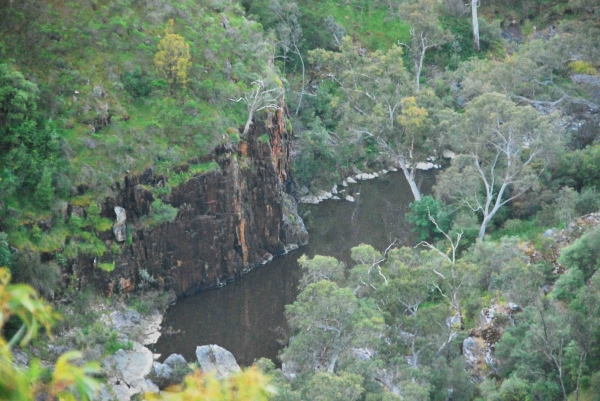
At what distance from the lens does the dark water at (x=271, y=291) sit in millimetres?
30062

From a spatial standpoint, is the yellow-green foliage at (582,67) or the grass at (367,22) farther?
the grass at (367,22)

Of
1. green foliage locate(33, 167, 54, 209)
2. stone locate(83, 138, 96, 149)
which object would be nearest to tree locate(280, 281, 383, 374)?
green foliage locate(33, 167, 54, 209)

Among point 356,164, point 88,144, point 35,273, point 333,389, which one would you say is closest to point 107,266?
point 35,273

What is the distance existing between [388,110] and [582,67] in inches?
704

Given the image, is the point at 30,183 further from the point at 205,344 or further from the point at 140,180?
the point at 205,344

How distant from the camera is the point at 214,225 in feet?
112

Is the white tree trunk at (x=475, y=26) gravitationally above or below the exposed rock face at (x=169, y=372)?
above

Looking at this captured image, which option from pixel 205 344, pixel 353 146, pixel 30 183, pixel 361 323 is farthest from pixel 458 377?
pixel 353 146

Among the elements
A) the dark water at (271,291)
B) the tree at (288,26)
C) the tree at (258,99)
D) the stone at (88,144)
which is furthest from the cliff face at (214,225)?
the tree at (288,26)

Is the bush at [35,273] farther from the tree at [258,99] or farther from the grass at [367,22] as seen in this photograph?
the grass at [367,22]

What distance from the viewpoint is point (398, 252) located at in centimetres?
2870

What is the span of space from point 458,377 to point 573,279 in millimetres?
5201

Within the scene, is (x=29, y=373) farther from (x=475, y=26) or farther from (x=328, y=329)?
(x=475, y=26)

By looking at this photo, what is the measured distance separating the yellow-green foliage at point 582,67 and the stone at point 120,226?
1306 inches
